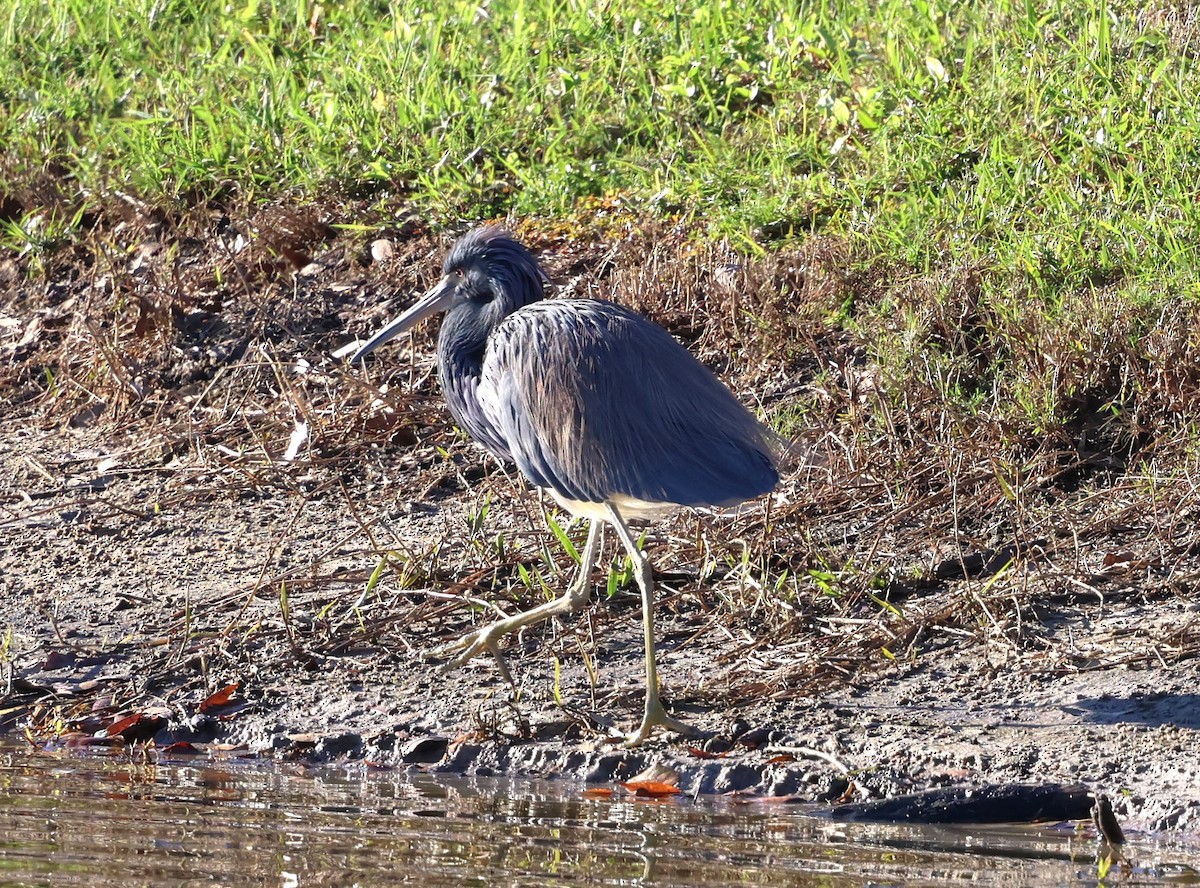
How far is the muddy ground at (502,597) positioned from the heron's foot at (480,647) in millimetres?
58

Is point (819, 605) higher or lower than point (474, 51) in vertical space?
lower

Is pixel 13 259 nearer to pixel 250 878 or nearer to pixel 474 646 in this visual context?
pixel 474 646

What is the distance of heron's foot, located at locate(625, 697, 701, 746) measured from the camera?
4500 millimetres

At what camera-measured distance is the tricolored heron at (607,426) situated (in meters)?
4.82

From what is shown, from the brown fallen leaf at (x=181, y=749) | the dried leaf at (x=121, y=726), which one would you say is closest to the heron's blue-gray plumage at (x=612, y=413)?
the brown fallen leaf at (x=181, y=749)

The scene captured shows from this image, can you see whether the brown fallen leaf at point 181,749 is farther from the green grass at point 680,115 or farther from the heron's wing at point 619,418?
the green grass at point 680,115

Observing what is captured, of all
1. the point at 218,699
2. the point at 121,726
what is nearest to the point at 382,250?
the point at 218,699

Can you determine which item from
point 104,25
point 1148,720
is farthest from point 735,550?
point 104,25

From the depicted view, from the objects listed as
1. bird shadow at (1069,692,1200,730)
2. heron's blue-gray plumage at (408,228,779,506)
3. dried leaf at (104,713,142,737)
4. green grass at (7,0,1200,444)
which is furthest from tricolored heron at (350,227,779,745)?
green grass at (7,0,1200,444)

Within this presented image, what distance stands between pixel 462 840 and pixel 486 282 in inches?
87.4

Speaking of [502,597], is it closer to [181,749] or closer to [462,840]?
[181,749]

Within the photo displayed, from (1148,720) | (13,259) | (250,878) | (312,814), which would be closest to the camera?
(250,878)

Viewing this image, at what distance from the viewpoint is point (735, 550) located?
5.45 m

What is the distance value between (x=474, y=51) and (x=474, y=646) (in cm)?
399
